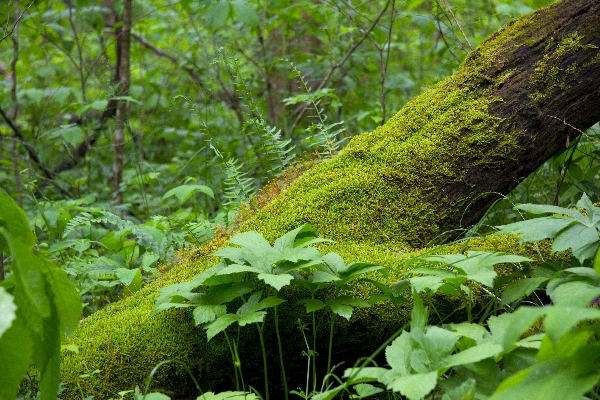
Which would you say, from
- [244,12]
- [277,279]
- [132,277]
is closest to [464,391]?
[277,279]

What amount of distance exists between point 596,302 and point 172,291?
1.46 meters

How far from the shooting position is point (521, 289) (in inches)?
67.9

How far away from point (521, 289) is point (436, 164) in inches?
37.4

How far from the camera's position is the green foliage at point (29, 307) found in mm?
1315

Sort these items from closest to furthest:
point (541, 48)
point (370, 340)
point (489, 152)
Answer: point (370, 340) → point (489, 152) → point (541, 48)

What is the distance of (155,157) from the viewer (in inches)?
283

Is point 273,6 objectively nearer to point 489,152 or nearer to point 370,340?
point 489,152

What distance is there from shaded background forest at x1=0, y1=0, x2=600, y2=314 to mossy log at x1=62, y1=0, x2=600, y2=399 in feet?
0.98

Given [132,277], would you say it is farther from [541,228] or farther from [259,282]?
[541,228]

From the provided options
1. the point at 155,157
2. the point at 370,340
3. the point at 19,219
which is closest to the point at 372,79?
the point at 155,157

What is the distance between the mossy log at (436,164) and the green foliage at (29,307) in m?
0.64

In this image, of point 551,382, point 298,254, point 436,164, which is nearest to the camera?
point 551,382

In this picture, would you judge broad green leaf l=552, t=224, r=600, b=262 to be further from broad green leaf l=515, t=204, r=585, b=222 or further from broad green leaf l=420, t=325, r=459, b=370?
broad green leaf l=420, t=325, r=459, b=370

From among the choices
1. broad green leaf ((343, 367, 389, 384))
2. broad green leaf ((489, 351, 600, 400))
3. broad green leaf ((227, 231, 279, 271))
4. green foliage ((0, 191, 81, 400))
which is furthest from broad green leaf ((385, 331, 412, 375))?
green foliage ((0, 191, 81, 400))
